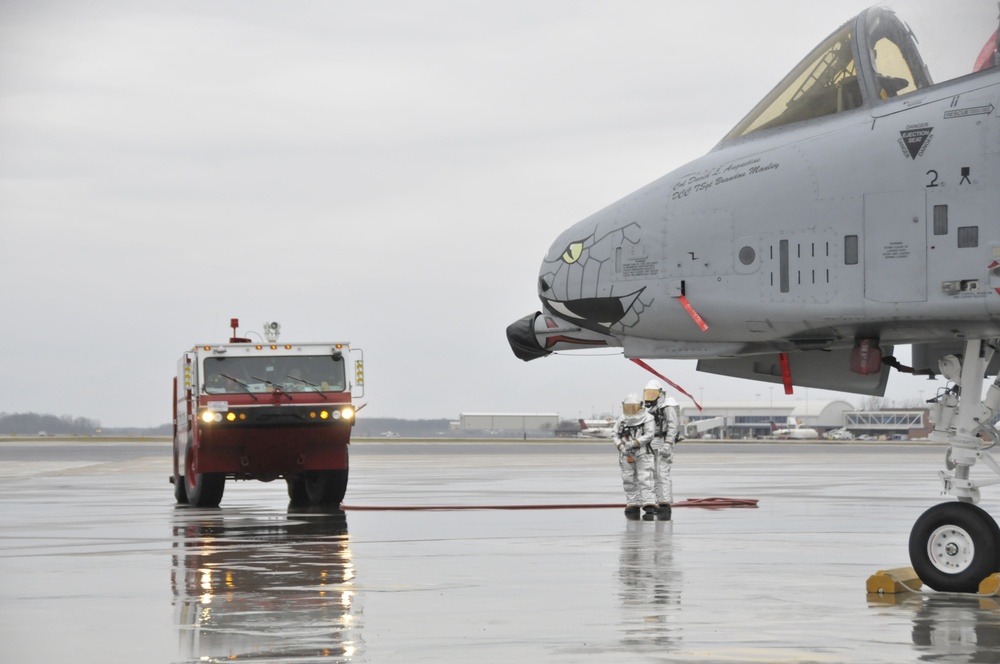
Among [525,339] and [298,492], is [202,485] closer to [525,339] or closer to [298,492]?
[298,492]

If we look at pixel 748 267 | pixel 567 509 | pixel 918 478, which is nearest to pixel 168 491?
pixel 567 509

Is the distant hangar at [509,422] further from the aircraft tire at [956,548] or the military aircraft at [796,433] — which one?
the aircraft tire at [956,548]

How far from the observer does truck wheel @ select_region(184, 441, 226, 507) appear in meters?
20.4

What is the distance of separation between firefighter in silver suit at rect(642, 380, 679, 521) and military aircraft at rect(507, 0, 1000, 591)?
671 cm

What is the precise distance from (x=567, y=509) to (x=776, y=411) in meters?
146

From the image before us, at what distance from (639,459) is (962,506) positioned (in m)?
8.12

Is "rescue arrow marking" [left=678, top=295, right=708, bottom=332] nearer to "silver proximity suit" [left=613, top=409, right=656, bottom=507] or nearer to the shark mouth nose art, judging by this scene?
the shark mouth nose art

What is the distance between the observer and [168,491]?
2641cm

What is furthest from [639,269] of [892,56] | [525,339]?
[892,56]

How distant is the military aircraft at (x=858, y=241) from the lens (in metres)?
9.09

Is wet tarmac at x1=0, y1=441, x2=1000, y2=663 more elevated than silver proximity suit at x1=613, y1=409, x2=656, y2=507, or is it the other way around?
silver proximity suit at x1=613, y1=409, x2=656, y2=507

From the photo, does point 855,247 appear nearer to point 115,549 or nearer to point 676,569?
point 676,569

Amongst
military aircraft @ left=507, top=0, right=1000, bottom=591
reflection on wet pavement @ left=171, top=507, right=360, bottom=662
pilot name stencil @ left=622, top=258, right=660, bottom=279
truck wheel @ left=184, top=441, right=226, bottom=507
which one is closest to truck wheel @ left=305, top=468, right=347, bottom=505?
truck wheel @ left=184, top=441, right=226, bottom=507

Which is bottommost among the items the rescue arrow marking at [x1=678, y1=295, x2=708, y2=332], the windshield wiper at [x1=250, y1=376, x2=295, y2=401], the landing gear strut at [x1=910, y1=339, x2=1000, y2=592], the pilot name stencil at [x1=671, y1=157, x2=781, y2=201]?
the landing gear strut at [x1=910, y1=339, x2=1000, y2=592]
